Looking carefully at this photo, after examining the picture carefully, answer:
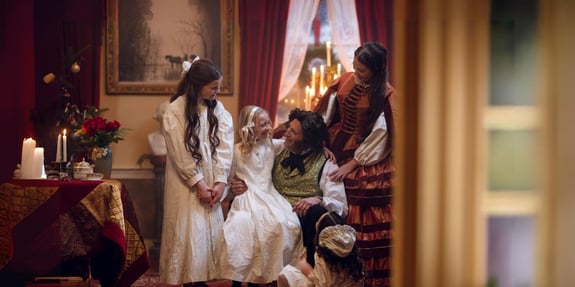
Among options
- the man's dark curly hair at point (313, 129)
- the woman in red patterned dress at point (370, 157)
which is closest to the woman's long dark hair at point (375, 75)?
the woman in red patterned dress at point (370, 157)

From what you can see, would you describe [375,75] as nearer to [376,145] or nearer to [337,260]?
[376,145]

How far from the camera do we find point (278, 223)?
4898 mm

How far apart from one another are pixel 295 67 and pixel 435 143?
19.6 feet

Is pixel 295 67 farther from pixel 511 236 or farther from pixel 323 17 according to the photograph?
pixel 511 236

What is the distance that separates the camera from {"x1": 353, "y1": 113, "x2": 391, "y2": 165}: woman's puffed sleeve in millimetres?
4711

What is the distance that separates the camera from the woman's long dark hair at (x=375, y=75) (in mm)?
4703

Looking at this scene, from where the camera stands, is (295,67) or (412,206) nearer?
(412,206)

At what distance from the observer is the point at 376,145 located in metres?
4.71

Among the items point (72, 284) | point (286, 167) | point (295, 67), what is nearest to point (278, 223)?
point (286, 167)

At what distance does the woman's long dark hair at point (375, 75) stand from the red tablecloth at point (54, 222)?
1.57 metres

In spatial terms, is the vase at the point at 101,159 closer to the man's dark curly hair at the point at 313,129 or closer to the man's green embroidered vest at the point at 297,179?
the man's green embroidered vest at the point at 297,179

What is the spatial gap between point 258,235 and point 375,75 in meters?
1.14

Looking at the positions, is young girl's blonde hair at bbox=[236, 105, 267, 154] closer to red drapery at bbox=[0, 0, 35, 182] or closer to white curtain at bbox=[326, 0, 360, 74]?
Result: red drapery at bbox=[0, 0, 35, 182]

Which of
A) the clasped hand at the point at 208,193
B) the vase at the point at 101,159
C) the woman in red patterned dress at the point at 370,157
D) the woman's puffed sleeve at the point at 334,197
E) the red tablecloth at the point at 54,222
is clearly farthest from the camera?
the vase at the point at 101,159
